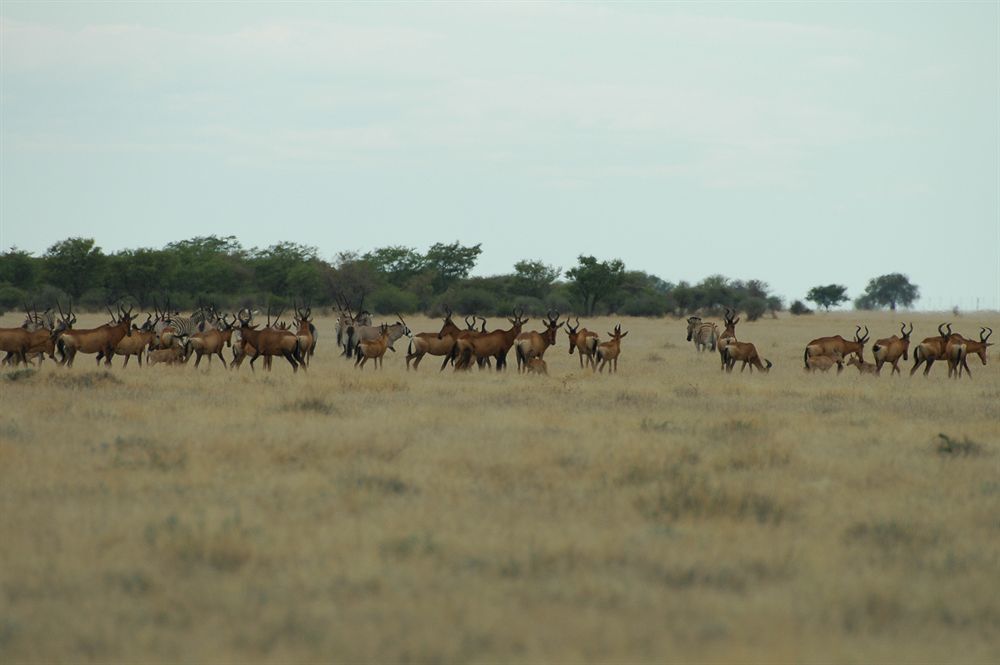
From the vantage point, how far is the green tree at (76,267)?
258 ft

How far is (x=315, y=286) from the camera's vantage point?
282ft

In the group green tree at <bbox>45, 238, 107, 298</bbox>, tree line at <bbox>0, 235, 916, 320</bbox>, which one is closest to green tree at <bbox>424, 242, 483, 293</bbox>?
tree line at <bbox>0, 235, 916, 320</bbox>

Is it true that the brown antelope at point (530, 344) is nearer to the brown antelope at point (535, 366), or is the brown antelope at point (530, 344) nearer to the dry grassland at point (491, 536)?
the brown antelope at point (535, 366)

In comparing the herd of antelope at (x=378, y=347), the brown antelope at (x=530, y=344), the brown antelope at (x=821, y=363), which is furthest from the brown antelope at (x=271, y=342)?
the brown antelope at (x=821, y=363)

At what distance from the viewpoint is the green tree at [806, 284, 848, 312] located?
11931 cm

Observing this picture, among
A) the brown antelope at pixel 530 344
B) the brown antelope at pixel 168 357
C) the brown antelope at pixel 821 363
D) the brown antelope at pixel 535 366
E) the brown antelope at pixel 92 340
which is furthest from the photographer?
the brown antelope at pixel 821 363

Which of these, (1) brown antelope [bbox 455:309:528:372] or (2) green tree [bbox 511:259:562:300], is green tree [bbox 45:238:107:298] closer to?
(2) green tree [bbox 511:259:562:300]

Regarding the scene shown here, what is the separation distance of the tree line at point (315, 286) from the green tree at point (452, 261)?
0.70ft

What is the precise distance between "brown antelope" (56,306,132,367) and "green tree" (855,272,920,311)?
404 feet

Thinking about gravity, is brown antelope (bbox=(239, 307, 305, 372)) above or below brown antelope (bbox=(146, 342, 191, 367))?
above

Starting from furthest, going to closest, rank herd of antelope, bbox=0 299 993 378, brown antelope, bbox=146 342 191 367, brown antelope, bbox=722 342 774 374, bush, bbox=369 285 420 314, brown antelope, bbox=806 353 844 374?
bush, bbox=369 285 420 314
brown antelope, bbox=806 353 844 374
brown antelope, bbox=722 342 774 374
brown antelope, bbox=146 342 191 367
herd of antelope, bbox=0 299 993 378

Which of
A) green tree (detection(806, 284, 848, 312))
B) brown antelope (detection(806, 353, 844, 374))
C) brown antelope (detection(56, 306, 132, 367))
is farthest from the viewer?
green tree (detection(806, 284, 848, 312))

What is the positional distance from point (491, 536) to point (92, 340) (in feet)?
55.1

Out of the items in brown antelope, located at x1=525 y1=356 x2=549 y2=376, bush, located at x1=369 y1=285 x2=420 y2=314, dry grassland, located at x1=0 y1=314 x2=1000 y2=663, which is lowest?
dry grassland, located at x1=0 y1=314 x2=1000 y2=663
